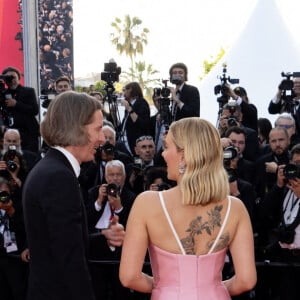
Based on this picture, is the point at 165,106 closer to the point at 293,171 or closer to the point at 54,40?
the point at 293,171

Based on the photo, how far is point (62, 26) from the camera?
12492 millimetres

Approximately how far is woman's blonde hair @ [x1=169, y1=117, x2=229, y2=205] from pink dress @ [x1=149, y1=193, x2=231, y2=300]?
0.12m

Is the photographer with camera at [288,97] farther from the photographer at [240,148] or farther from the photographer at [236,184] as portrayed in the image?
the photographer at [236,184]

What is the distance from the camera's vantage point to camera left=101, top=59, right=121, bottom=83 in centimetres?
744

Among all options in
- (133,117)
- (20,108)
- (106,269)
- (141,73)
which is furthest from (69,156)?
(141,73)

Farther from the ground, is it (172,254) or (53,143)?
(53,143)

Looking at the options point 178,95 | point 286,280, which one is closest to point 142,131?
point 178,95

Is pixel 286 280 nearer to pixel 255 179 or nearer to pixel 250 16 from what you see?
pixel 255 179

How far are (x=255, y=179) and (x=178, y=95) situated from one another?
5.38 feet

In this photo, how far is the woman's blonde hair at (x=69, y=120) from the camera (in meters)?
2.47

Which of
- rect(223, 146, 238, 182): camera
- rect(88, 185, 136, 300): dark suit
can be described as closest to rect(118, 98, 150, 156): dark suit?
rect(88, 185, 136, 300): dark suit

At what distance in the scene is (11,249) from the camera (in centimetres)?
530

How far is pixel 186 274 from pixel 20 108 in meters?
4.96

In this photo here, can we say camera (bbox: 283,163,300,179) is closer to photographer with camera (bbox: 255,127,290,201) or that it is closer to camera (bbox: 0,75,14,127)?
photographer with camera (bbox: 255,127,290,201)
